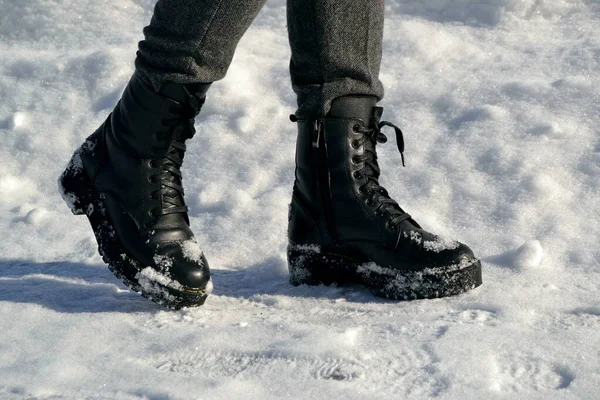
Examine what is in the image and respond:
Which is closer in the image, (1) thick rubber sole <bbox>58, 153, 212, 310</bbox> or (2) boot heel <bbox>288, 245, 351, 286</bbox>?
(1) thick rubber sole <bbox>58, 153, 212, 310</bbox>

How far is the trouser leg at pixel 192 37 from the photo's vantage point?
1.56 meters

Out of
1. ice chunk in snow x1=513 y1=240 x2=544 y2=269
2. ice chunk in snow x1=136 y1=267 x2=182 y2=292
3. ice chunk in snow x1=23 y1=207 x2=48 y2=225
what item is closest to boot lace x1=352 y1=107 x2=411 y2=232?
ice chunk in snow x1=513 y1=240 x2=544 y2=269

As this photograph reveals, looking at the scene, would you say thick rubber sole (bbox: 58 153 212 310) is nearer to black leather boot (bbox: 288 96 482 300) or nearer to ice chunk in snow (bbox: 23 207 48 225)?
black leather boot (bbox: 288 96 482 300)

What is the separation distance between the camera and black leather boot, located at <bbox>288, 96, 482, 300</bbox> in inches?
67.6

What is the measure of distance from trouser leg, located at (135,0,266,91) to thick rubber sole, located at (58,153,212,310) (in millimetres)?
332

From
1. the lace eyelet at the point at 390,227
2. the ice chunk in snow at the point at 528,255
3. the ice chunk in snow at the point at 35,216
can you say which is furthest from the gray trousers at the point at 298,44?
the ice chunk in snow at the point at 35,216

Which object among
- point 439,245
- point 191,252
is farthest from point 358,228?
point 191,252

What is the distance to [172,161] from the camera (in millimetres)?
1740

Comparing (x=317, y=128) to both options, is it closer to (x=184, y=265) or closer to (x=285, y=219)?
(x=184, y=265)

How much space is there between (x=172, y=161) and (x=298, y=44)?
38 cm

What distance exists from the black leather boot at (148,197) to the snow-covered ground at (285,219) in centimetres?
8

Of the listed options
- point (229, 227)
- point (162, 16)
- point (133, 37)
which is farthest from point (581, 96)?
point (133, 37)

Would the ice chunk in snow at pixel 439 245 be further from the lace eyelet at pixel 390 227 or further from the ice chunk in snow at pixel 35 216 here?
the ice chunk in snow at pixel 35 216

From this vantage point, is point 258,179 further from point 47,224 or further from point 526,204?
point 526,204
